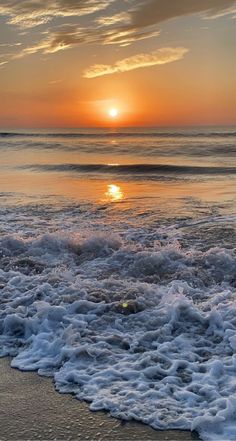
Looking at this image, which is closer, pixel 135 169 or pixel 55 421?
pixel 55 421

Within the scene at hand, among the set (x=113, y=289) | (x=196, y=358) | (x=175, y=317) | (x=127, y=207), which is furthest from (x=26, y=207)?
(x=196, y=358)

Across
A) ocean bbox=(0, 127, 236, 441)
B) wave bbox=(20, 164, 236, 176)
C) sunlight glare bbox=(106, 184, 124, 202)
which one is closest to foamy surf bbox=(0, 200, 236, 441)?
ocean bbox=(0, 127, 236, 441)

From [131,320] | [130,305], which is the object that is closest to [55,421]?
[131,320]

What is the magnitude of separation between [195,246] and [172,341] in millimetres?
3732

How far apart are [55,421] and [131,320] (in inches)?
80.4

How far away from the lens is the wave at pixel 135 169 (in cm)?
2243

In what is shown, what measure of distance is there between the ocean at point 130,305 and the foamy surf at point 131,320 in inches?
0.5

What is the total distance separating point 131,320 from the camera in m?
5.51

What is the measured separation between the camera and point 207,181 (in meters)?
18.5

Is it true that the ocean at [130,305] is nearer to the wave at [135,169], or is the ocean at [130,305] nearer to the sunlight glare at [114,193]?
the sunlight glare at [114,193]

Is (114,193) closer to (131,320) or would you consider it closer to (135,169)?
(135,169)

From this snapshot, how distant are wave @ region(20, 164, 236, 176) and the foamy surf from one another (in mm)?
13438

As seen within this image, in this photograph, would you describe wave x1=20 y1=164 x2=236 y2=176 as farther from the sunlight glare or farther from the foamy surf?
the foamy surf

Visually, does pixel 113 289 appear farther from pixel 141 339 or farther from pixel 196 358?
pixel 196 358
